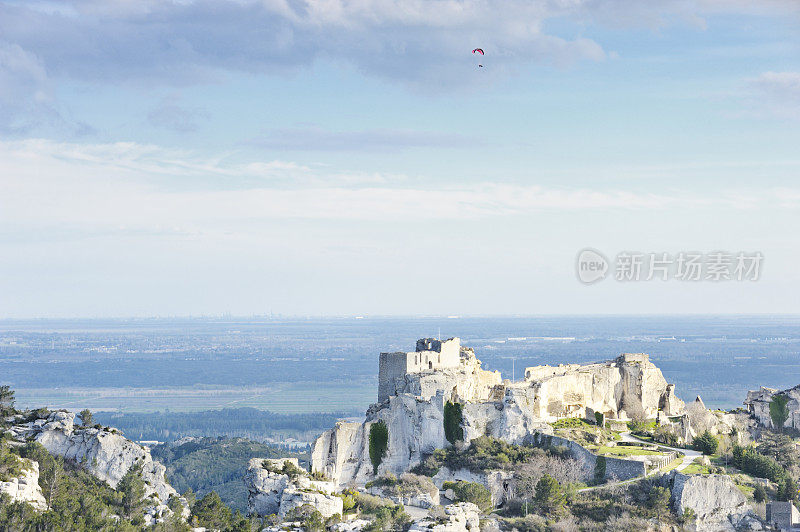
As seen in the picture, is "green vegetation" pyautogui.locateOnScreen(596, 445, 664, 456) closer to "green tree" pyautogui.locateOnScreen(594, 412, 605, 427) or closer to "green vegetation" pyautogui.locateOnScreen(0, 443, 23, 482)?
"green tree" pyautogui.locateOnScreen(594, 412, 605, 427)

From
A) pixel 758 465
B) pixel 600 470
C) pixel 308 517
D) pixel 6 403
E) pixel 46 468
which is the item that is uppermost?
pixel 6 403

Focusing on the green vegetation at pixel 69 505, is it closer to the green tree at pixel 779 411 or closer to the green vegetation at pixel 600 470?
the green vegetation at pixel 600 470

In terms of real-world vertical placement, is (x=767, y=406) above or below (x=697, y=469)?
above

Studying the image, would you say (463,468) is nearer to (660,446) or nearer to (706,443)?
(660,446)

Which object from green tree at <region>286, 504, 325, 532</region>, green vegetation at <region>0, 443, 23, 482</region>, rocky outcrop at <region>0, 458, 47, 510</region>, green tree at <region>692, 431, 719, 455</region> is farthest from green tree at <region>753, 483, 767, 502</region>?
green vegetation at <region>0, 443, 23, 482</region>

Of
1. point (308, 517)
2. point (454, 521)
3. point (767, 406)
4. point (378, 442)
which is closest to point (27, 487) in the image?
point (308, 517)

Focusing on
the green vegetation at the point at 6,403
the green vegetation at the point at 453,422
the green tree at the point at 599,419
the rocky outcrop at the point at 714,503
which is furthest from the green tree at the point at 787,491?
the green vegetation at the point at 6,403

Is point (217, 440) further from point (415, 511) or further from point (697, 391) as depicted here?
point (697, 391)
